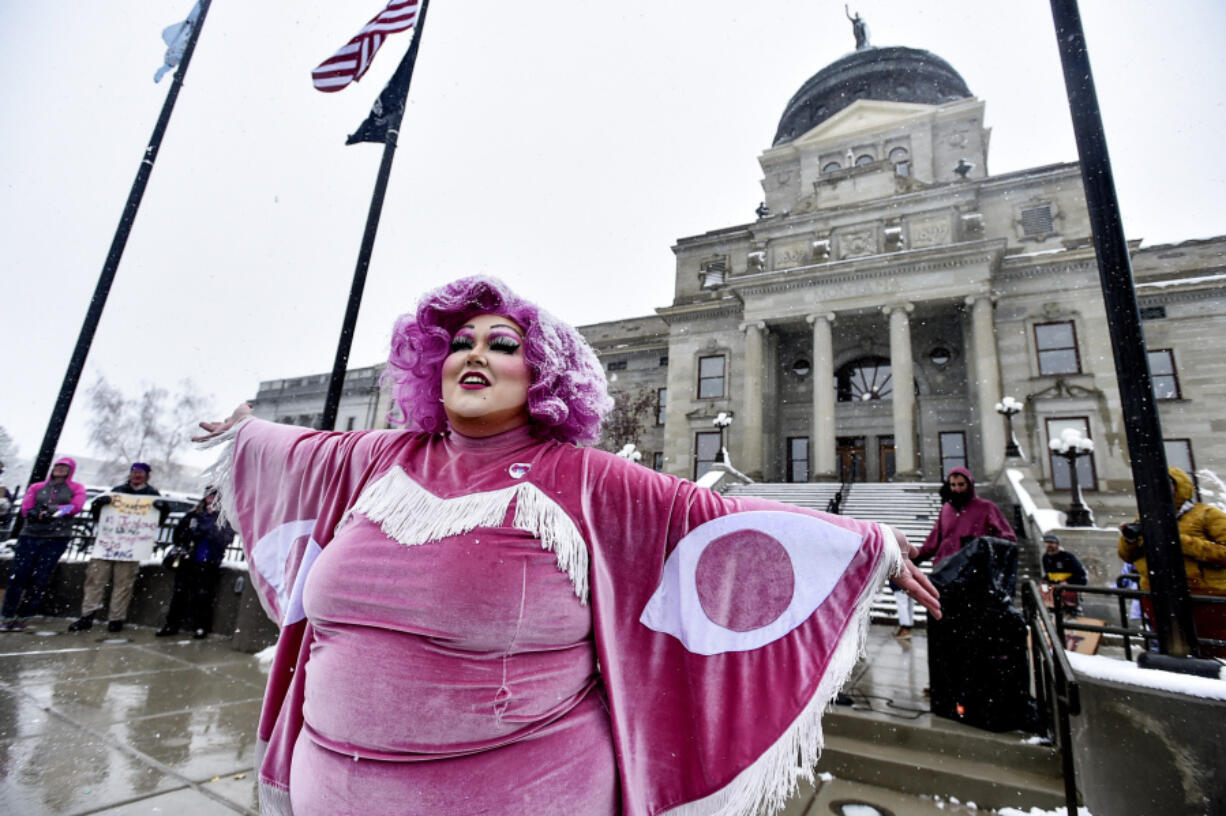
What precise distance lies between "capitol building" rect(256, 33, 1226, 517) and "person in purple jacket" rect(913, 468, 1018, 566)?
46.8 ft

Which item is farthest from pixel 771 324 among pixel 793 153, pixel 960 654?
pixel 960 654

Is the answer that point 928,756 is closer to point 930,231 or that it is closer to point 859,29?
point 930,231

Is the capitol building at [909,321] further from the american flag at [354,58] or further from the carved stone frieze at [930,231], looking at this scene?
the american flag at [354,58]

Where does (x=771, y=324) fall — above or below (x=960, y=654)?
above

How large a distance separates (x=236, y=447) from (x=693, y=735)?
2.08 m

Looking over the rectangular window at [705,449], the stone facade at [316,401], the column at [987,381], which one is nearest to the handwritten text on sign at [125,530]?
the rectangular window at [705,449]

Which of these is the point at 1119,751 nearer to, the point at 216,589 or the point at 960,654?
the point at 960,654

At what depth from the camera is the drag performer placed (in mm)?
1369

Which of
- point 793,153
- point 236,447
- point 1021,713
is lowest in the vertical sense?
point 1021,713

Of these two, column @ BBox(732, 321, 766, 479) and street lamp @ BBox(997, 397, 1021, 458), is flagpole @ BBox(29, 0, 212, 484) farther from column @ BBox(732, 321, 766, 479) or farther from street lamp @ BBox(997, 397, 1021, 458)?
street lamp @ BBox(997, 397, 1021, 458)

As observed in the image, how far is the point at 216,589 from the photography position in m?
6.93

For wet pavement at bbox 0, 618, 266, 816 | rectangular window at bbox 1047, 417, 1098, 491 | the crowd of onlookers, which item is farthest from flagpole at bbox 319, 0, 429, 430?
rectangular window at bbox 1047, 417, 1098, 491

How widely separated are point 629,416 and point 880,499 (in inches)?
574

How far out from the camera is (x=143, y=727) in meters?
3.70
